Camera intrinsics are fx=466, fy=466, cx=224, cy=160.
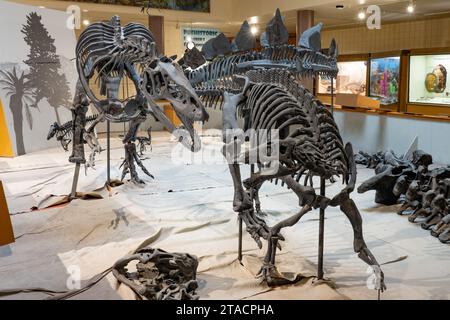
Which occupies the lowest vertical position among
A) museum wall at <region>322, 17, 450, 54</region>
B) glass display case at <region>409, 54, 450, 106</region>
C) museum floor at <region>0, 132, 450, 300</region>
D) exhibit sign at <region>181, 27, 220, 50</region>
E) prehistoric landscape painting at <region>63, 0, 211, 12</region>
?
museum floor at <region>0, 132, 450, 300</region>

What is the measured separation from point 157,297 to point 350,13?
25.9ft

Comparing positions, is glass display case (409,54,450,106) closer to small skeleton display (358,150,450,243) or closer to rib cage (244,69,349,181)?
small skeleton display (358,150,450,243)

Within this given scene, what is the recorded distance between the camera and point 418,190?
463 centimetres

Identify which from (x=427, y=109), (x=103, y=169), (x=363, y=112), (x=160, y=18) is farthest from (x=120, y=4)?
(x=427, y=109)

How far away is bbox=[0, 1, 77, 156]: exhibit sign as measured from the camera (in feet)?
26.2

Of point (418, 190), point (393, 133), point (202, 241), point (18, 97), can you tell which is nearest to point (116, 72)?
point (202, 241)

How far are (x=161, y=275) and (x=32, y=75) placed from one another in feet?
21.9

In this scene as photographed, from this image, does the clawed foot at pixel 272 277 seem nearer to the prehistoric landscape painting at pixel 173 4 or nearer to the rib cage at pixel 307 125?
the rib cage at pixel 307 125

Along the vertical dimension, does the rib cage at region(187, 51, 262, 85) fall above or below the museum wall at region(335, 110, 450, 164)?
above

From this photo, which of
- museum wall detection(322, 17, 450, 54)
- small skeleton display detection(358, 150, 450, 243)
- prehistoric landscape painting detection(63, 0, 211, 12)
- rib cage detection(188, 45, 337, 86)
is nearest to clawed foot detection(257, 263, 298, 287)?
small skeleton display detection(358, 150, 450, 243)

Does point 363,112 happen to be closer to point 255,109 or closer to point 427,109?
point 427,109

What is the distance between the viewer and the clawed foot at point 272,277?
3074mm

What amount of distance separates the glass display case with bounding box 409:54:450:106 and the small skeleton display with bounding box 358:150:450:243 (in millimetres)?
3145

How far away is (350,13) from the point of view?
917 centimetres
